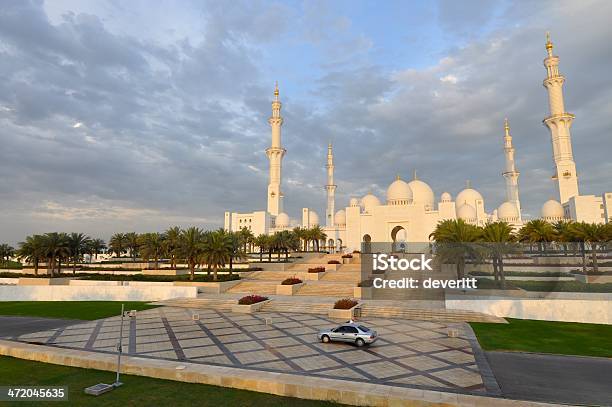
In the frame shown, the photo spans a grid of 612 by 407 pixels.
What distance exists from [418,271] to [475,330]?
5224mm

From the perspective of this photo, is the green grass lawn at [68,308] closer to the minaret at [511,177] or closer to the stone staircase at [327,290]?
the stone staircase at [327,290]

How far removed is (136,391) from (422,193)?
67.0m

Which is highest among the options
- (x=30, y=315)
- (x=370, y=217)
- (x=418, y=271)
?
(x=370, y=217)

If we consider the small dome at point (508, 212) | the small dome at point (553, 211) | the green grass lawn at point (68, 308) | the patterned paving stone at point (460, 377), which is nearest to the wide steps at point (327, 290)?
the green grass lawn at point (68, 308)

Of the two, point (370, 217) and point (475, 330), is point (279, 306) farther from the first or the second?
point (370, 217)

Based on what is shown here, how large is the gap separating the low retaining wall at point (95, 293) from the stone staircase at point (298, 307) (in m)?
7.18

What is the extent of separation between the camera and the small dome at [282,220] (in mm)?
83688

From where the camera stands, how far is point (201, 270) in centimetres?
4059

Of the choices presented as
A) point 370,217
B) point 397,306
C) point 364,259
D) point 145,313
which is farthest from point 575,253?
point 370,217

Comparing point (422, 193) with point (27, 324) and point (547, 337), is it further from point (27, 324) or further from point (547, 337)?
point (27, 324)

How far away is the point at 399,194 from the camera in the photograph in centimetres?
6231

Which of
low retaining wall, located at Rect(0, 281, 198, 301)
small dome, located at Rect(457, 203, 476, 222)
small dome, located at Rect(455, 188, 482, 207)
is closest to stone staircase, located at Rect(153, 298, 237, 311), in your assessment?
low retaining wall, located at Rect(0, 281, 198, 301)

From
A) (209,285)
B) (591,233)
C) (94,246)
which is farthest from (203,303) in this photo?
(591,233)

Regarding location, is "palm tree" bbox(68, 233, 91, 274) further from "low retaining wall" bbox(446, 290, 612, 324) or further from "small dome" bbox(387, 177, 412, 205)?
"small dome" bbox(387, 177, 412, 205)
